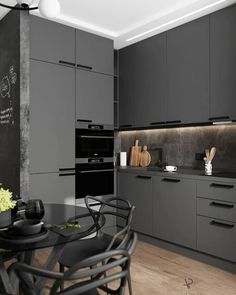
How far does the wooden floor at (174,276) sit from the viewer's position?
2412mm

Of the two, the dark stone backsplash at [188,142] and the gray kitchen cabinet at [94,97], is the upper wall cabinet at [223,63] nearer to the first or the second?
the dark stone backsplash at [188,142]

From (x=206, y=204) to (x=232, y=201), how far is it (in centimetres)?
29

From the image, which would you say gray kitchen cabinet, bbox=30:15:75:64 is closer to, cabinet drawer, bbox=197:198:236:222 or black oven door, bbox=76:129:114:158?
black oven door, bbox=76:129:114:158

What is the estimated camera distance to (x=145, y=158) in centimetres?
427

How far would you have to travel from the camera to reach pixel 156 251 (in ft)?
11.0

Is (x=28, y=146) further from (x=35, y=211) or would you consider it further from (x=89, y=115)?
(x=35, y=211)

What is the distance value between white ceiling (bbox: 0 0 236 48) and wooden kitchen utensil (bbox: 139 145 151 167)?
5.35 feet

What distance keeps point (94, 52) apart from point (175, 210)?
7.32ft

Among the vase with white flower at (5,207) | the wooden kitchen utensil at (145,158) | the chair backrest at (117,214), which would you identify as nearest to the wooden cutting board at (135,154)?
the wooden kitchen utensil at (145,158)

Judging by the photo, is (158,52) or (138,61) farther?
(138,61)

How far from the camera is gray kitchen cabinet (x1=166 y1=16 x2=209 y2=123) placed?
3283 millimetres

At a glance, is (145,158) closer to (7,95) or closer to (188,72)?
(188,72)

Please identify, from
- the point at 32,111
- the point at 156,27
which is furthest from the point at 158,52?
the point at 32,111

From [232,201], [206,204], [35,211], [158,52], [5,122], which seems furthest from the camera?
[158,52]
